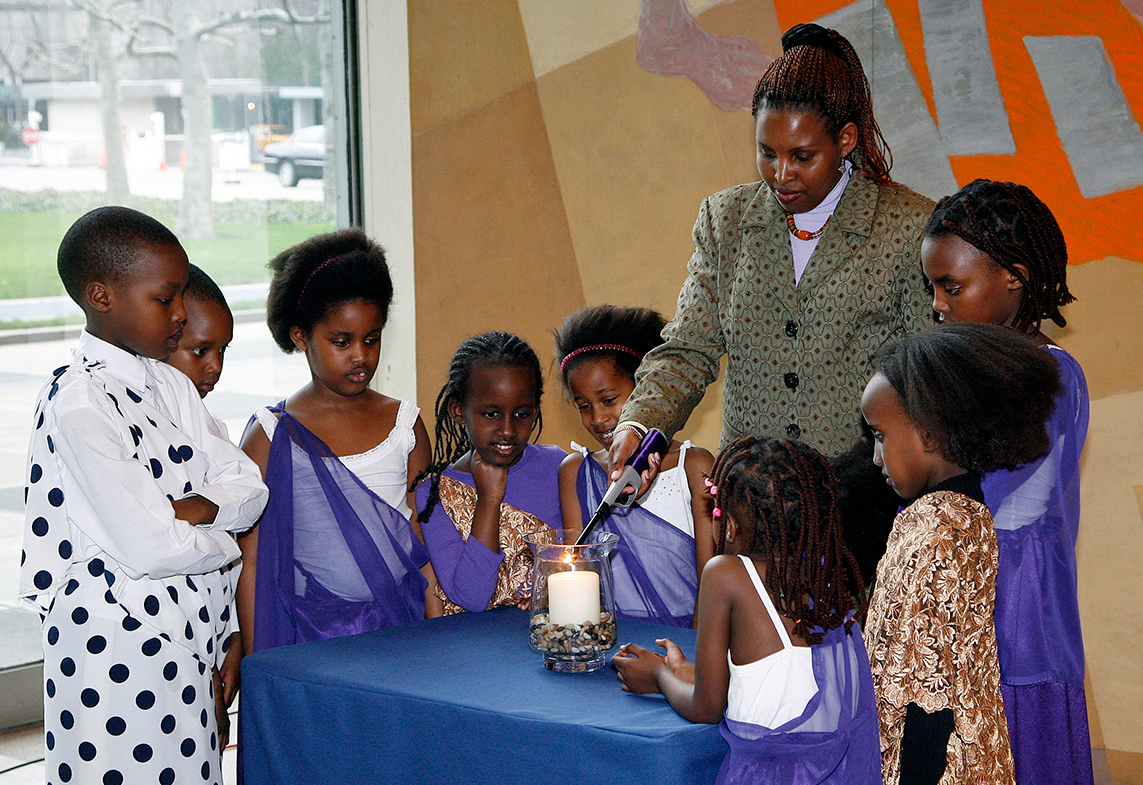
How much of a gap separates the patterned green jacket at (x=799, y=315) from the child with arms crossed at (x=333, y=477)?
1.71 ft

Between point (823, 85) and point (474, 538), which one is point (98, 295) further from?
point (823, 85)

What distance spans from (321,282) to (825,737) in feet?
4.54

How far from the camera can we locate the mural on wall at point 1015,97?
289 cm

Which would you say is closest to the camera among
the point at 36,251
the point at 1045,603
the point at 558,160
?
the point at 1045,603

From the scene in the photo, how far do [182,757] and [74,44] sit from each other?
7.57 ft

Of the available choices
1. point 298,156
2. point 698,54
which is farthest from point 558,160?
point 298,156

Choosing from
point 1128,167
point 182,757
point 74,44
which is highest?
point 74,44

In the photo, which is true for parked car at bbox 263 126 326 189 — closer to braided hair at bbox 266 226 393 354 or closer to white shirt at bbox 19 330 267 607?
braided hair at bbox 266 226 393 354

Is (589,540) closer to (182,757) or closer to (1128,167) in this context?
(182,757)

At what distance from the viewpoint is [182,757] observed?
70.7 inches

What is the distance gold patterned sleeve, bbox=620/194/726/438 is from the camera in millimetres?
2094

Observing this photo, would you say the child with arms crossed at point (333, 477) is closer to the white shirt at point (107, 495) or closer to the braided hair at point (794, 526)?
the white shirt at point (107, 495)

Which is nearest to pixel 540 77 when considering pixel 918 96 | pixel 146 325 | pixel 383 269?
pixel 918 96

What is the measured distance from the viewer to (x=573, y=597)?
1.57 m
